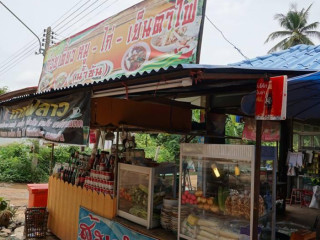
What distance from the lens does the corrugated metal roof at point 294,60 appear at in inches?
179

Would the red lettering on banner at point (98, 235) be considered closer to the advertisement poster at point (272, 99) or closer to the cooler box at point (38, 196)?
the cooler box at point (38, 196)

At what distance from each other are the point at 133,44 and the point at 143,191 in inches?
131

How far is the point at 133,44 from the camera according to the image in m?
6.36

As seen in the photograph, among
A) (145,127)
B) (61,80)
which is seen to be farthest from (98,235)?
(61,80)

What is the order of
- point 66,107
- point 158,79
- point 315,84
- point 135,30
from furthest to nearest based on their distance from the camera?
1. point 135,30
2. point 66,107
3. point 315,84
4. point 158,79

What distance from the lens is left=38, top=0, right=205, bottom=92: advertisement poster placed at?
4945 millimetres

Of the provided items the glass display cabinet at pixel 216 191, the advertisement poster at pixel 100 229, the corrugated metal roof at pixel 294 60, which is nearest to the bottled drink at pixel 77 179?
the advertisement poster at pixel 100 229

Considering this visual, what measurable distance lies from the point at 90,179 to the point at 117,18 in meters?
3.93

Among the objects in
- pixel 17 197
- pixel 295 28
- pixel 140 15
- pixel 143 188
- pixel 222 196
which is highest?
pixel 295 28

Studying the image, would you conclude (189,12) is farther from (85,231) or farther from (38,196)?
(38,196)

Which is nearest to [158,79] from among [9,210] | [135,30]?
[135,30]

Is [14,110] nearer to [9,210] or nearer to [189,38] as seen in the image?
[9,210]

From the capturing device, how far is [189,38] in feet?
15.9

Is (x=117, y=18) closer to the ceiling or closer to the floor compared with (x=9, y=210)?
closer to the ceiling
